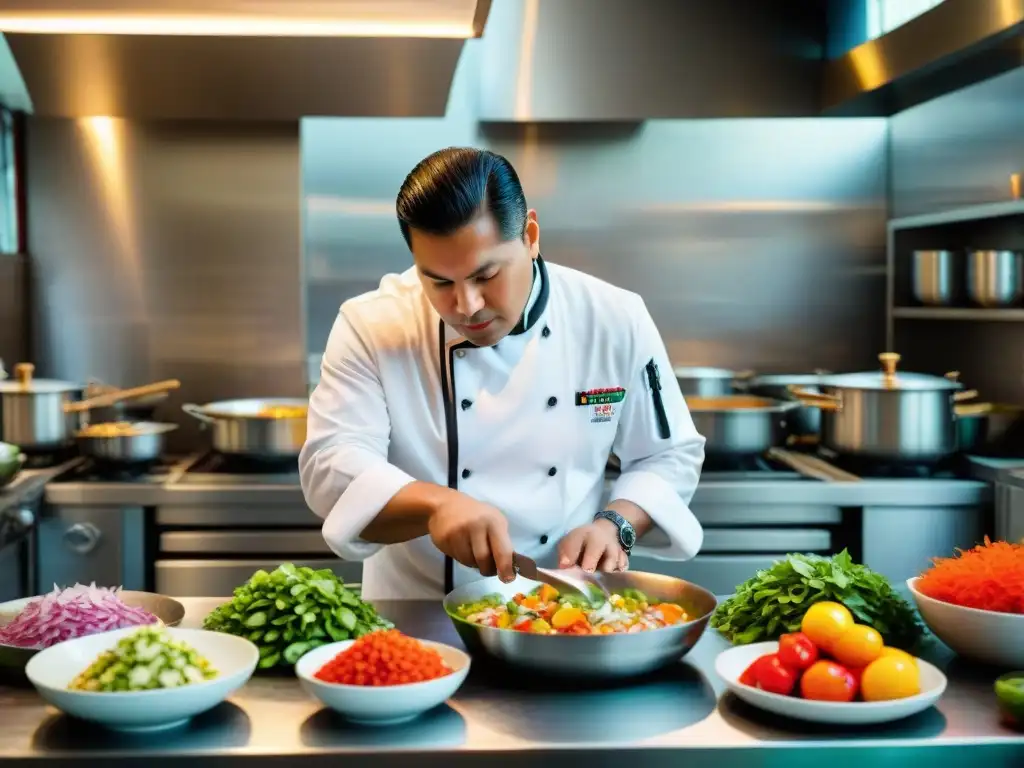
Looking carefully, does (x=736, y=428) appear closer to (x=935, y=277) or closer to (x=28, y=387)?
(x=935, y=277)

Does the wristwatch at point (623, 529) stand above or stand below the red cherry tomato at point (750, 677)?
above

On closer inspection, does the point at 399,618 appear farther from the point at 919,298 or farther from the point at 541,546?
the point at 919,298

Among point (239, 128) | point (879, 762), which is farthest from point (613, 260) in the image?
point (879, 762)

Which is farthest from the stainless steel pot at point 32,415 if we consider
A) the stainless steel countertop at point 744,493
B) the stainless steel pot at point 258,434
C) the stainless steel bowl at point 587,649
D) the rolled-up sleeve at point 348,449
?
the stainless steel bowl at point 587,649

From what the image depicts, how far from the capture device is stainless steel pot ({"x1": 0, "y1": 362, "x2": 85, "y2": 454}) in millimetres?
3600

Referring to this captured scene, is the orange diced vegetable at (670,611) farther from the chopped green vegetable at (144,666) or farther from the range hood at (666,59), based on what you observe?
the range hood at (666,59)

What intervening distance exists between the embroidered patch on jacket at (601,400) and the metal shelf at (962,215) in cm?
143

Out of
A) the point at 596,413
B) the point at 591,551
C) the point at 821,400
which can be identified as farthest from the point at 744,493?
the point at 591,551

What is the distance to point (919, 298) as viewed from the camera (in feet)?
13.1

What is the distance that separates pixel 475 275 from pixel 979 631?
0.93 metres

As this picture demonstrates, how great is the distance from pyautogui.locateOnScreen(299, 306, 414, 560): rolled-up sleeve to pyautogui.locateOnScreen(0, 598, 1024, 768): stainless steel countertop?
17.9 inches

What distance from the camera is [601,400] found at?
7.95 ft

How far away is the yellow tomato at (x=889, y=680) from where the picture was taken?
153 cm

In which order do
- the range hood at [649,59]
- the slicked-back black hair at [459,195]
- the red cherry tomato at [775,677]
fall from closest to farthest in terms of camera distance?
1. the red cherry tomato at [775,677]
2. the slicked-back black hair at [459,195]
3. the range hood at [649,59]
